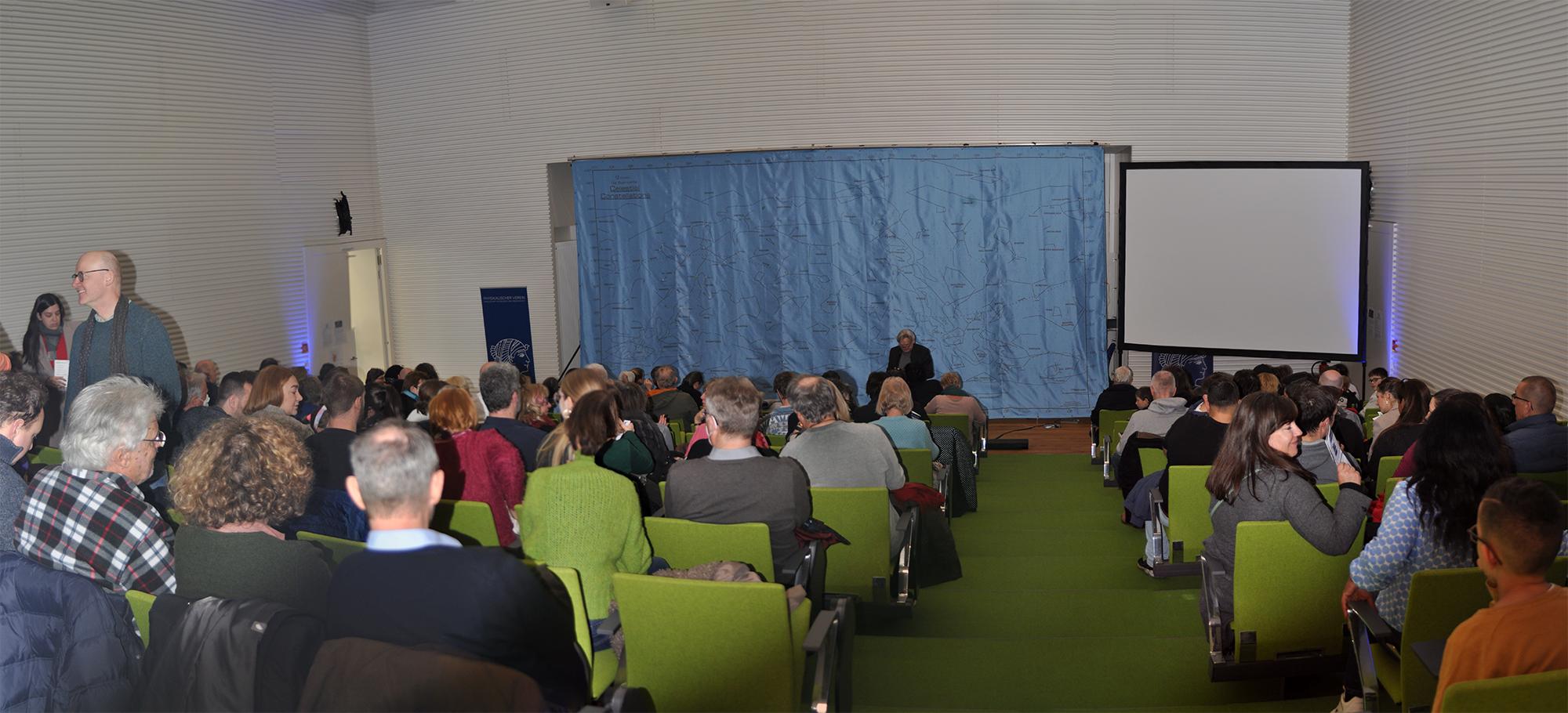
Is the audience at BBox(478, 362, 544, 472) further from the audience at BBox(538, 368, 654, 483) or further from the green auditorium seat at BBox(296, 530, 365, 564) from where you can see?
the green auditorium seat at BBox(296, 530, 365, 564)

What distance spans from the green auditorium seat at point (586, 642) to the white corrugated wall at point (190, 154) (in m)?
7.35

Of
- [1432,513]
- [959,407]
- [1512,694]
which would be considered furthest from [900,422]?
[1512,694]

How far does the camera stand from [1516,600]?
2135mm

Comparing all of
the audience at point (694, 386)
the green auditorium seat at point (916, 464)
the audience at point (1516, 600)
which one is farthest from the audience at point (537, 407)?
the audience at point (1516, 600)

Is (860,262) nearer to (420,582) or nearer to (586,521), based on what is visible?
(586,521)

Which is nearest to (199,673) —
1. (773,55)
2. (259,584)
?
(259,584)

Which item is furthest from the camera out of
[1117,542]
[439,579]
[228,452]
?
[1117,542]

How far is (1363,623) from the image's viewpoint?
2.84 metres

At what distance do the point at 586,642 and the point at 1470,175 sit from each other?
26.8ft

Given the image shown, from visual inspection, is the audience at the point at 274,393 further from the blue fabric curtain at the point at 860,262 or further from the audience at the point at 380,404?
the blue fabric curtain at the point at 860,262

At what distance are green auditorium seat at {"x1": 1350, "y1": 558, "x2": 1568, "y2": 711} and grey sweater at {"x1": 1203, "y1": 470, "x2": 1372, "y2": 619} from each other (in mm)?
263

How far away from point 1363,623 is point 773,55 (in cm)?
895

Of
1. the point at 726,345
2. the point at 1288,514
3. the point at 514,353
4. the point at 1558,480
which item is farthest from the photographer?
the point at 514,353

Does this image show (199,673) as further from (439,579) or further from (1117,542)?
(1117,542)
